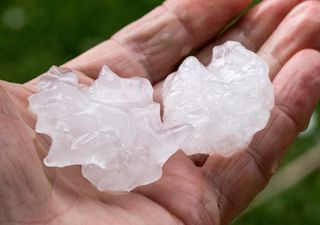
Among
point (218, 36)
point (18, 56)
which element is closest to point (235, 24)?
point (218, 36)

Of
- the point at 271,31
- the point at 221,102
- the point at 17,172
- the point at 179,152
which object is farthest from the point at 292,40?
the point at 17,172

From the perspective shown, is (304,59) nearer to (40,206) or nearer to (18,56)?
(40,206)

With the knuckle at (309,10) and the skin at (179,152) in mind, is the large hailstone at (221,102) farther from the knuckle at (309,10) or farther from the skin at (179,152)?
the knuckle at (309,10)

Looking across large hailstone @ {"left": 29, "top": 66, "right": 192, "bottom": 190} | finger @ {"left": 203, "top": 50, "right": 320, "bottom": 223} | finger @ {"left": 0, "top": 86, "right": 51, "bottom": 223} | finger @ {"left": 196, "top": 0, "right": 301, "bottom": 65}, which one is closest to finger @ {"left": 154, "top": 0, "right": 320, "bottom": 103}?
finger @ {"left": 196, "top": 0, "right": 301, "bottom": 65}

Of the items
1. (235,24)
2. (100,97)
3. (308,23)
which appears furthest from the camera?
(235,24)

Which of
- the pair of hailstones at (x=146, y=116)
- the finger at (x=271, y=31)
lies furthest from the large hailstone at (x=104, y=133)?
the finger at (x=271, y=31)

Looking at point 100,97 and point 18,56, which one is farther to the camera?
point 18,56

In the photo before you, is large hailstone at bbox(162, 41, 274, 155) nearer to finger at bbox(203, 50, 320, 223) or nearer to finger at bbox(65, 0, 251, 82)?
finger at bbox(203, 50, 320, 223)
